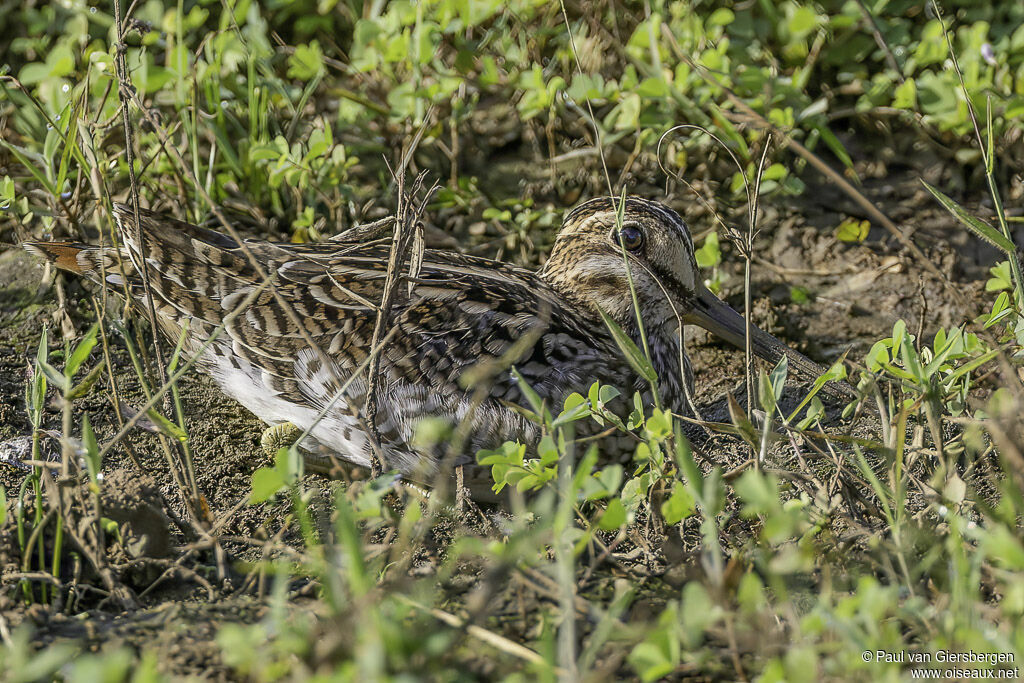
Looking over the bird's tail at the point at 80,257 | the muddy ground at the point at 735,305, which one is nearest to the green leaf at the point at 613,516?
the muddy ground at the point at 735,305

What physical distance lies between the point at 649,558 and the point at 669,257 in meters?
1.45

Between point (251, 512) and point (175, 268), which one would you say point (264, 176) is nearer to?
point (175, 268)

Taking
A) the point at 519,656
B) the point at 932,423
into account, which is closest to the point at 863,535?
the point at 932,423

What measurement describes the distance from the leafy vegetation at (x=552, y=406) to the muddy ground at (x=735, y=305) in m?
0.04

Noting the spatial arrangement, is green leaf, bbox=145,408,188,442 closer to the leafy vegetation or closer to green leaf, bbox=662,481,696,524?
the leafy vegetation

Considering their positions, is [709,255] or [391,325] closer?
[391,325]

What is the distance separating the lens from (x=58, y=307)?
12.9ft

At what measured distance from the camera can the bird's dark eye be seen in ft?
12.2

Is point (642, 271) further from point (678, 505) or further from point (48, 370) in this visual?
point (48, 370)

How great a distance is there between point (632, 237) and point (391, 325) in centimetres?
98

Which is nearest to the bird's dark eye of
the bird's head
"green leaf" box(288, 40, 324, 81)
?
the bird's head

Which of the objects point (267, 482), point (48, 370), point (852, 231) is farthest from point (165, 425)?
point (852, 231)

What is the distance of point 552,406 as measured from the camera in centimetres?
333

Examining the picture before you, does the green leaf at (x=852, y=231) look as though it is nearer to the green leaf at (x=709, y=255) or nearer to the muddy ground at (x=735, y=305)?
the muddy ground at (x=735, y=305)
